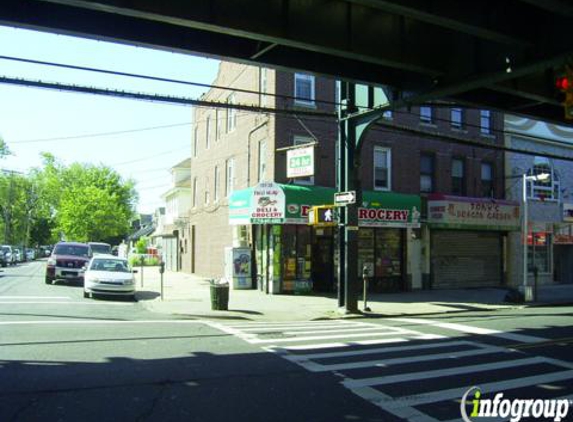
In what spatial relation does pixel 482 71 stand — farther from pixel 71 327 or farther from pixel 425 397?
pixel 71 327

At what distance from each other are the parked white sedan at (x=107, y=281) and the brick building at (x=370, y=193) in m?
5.06

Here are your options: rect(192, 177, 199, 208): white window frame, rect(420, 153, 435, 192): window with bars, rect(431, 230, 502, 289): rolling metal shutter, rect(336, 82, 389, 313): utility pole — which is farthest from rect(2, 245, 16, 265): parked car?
rect(336, 82, 389, 313): utility pole

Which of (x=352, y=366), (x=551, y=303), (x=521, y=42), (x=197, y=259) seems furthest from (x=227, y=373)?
(x=197, y=259)

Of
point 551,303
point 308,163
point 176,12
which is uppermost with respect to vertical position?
point 176,12

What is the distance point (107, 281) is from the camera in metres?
19.1

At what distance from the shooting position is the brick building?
21.6m

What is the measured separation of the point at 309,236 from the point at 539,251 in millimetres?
14488

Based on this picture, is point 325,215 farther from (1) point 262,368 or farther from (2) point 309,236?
(1) point 262,368

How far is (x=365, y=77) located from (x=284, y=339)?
266 inches

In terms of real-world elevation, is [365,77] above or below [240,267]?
above

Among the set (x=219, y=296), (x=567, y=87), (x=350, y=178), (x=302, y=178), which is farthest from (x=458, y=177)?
(x=567, y=87)

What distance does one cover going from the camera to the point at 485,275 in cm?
2694

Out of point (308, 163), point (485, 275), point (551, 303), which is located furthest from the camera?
point (485, 275)

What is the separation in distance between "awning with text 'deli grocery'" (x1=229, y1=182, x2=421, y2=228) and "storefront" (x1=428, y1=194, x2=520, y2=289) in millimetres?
1745
